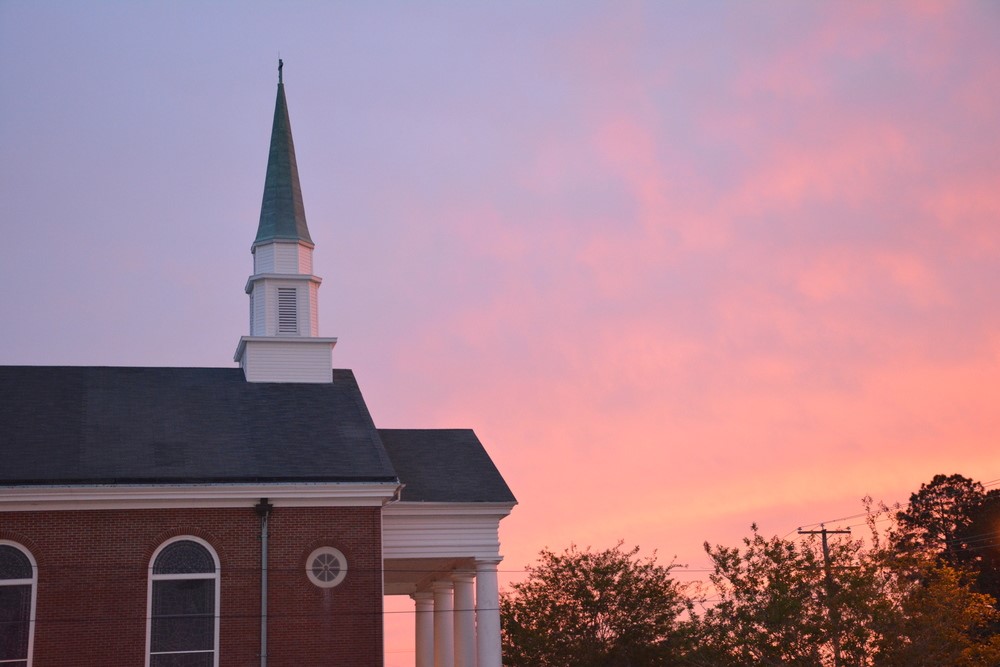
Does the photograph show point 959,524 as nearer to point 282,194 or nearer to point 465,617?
point 465,617

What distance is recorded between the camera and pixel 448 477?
3688 centimetres

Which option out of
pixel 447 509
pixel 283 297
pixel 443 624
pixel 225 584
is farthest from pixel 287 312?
pixel 443 624

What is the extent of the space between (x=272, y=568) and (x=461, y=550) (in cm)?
596

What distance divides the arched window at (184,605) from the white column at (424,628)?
13.5 metres

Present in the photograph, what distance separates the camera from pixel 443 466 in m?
37.7

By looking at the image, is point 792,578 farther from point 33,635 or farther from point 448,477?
point 33,635

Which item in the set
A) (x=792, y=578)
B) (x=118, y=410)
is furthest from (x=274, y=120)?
(x=792, y=578)

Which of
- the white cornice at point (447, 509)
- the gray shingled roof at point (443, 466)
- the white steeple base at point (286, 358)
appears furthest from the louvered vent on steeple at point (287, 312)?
the white cornice at point (447, 509)

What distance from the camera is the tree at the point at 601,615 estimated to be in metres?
41.4

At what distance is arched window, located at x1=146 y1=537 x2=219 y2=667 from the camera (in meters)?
31.2

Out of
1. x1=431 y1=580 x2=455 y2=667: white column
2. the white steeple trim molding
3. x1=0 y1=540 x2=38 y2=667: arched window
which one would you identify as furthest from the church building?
the white steeple trim molding

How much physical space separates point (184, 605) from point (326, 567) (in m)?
3.68

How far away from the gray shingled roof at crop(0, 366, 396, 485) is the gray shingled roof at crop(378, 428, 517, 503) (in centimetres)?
186

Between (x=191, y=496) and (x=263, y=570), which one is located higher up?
(x=191, y=496)
